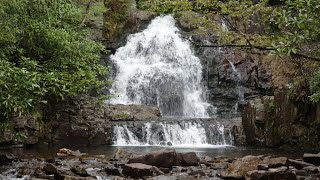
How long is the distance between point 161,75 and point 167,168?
16782mm

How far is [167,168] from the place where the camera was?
38.5 feet

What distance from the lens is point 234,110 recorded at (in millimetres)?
27797

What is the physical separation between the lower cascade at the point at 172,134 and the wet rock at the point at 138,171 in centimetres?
910

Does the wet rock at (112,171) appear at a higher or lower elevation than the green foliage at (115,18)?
lower

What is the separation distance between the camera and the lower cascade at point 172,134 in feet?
66.7

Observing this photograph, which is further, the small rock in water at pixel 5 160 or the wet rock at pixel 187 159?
the wet rock at pixel 187 159

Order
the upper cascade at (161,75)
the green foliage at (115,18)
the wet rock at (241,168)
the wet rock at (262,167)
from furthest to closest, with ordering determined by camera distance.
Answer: the green foliage at (115,18), the upper cascade at (161,75), the wet rock at (262,167), the wet rock at (241,168)

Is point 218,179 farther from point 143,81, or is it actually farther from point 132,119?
point 143,81

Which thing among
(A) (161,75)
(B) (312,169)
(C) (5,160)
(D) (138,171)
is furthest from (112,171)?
(A) (161,75)

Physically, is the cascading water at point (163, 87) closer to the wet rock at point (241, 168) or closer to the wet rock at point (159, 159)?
the wet rock at point (159, 159)

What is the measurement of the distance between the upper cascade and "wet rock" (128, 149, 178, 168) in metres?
12.9

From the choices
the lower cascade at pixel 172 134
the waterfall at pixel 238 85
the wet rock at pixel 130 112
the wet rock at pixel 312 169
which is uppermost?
the waterfall at pixel 238 85

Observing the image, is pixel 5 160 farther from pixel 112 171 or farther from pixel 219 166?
pixel 219 166

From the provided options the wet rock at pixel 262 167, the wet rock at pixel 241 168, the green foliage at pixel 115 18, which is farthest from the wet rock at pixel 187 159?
the green foliage at pixel 115 18
